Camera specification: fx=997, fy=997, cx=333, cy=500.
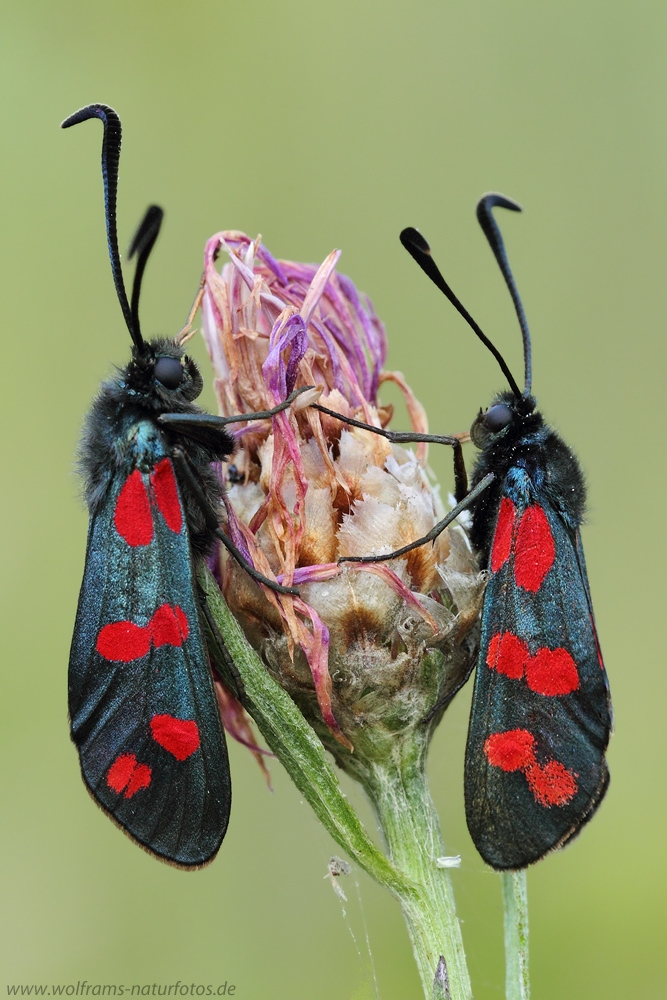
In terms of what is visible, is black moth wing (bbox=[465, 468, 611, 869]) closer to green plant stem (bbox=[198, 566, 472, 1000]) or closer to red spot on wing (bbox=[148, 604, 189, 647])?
green plant stem (bbox=[198, 566, 472, 1000])

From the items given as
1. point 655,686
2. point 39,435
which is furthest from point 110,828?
point 655,686

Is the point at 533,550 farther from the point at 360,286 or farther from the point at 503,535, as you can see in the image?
the point at 360,286

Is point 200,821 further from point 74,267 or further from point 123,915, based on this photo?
point 74,267

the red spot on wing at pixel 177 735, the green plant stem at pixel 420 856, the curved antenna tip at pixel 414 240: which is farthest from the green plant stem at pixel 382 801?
the curved antenna tip at pixel 414 240

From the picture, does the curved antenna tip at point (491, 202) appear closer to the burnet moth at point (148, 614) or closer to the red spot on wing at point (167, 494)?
the burnet moth at point (148, 614)

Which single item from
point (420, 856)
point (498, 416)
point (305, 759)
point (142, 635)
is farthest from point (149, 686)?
point (498, 416)

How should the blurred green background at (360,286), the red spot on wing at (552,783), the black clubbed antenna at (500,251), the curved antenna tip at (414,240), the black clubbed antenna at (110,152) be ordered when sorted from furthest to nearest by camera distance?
the blurred green background at (360,286) < the black clubbed antenna at (500,251) < the curved antenna tip at (414,240) < the black clubbed antenna at (110,152) < the red spot on wing at (552,783)

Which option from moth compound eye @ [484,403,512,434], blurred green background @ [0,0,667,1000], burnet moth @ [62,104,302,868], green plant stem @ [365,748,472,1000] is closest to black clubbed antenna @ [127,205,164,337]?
burnet moth @ [62,104,302,868]
